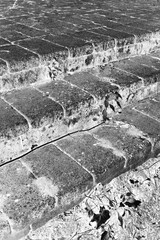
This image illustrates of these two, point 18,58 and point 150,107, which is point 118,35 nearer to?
point 150,107

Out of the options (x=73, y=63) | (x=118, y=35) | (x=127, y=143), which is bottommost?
(x=127, y=143)

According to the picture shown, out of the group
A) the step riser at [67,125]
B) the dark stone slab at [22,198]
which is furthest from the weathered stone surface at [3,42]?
the dark stone slab at [22,198]

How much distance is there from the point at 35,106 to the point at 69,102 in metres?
0.23

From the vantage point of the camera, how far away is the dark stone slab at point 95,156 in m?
1.72

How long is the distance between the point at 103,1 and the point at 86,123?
3117 mm

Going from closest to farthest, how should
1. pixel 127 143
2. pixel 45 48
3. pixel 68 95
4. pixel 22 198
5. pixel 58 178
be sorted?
pixel 22 198 → pixel 58 178 → pixel 127 143 → pixel 68 95 → pixel 45 48

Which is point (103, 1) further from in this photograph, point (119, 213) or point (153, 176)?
point (119, 213)

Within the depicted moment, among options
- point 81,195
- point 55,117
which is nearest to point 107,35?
point 55,117

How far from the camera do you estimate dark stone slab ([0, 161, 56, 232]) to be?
1408 mm

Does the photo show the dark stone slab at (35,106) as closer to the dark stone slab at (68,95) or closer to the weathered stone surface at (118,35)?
the dark stone slab at (68,95)

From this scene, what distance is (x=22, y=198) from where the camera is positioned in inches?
58.7

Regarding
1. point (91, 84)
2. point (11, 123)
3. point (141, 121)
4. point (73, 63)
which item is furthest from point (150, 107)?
point (11, 123)

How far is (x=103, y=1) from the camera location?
178 inches

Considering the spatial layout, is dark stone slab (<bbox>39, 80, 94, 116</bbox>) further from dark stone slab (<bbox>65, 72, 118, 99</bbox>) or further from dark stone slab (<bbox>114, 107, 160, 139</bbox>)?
dark stone slab (<bbox>114, 107, 160, 139</bbox>)
